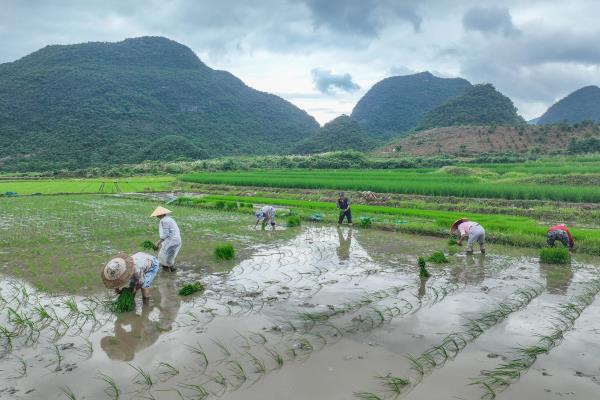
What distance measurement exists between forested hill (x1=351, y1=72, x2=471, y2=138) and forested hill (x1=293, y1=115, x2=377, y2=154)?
2850 centimetres

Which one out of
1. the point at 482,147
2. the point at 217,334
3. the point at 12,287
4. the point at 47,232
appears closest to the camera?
the point at 217,334

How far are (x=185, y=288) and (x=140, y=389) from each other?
2.93 meters

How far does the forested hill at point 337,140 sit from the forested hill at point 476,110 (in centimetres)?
1354

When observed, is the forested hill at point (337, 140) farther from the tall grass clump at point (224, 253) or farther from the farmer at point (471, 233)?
the tall grass clump at point (224, 253)

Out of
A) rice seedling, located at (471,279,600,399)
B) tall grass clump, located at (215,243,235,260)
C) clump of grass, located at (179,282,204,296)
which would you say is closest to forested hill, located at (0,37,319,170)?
tall grass clump, located at (215,243,235,260)

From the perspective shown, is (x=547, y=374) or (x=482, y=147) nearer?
(x=547, y=374)

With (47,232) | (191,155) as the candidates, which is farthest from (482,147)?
(47,232)

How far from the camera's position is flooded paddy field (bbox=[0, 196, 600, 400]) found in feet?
13.5

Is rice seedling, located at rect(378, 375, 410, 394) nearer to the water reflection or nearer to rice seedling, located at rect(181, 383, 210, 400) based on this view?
rice seedling, located at rect(181, 383, 210, 400)

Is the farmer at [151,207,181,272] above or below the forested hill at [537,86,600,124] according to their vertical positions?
below

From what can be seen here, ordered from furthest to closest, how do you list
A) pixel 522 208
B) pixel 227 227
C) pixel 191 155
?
pixel 191 155 → pixel 522 208 → pixel 227 227

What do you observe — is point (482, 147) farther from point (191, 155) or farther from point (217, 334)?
point (217, 334)

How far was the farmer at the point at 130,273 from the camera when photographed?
594cm

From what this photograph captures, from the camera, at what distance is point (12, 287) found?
7.49 metres
